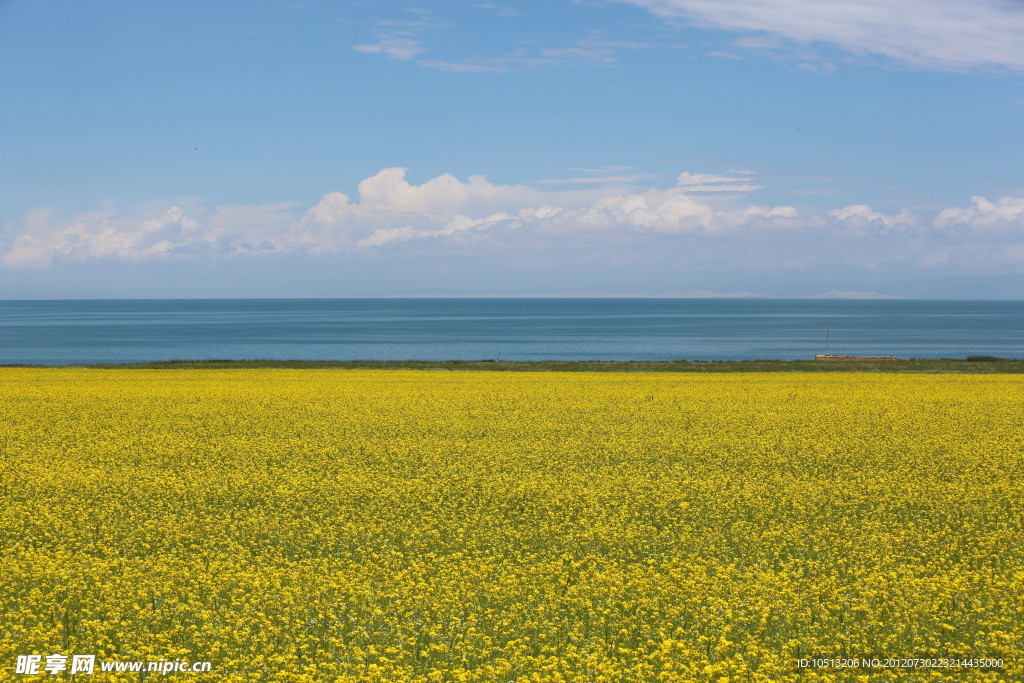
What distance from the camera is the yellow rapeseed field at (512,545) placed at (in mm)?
9047

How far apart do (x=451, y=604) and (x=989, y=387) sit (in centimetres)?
3045

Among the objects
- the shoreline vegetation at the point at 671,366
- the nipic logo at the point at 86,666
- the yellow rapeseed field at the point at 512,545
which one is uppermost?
the shoreline vegetation at the point at 671,366

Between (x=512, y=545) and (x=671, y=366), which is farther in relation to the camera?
(x=671, y=366)

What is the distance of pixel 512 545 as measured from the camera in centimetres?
1269

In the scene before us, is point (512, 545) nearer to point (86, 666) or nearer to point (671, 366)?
point (86, 666)

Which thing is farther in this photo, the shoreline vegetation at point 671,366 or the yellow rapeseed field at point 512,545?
the shoreline vegetation at point 671,366

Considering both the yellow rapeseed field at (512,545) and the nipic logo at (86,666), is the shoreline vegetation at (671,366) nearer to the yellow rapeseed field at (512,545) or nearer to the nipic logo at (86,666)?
the yellow rapeseed field at (512,545)

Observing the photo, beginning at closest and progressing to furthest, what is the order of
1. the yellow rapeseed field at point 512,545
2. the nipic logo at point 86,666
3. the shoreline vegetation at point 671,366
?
the nipic logo at point 86,666
the yellow rapeseed field at point 512,545
the shoreline vegetation at point 671,366

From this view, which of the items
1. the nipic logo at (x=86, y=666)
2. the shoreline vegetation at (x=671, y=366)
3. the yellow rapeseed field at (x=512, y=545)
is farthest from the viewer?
the shoreline vegetation at (x=671, y=366)

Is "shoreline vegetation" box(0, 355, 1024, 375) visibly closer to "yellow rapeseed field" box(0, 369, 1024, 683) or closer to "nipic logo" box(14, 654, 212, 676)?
"yellow rapeseed field" box(0, 369, 1024, 683)

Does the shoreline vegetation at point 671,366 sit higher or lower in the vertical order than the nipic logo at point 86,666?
higher

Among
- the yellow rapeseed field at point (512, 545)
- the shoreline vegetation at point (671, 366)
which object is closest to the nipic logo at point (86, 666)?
the yellow rapeseed field at point (512, 545)

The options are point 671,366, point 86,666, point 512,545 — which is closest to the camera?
point 86,666

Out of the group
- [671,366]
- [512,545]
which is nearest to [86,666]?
[512,545]
